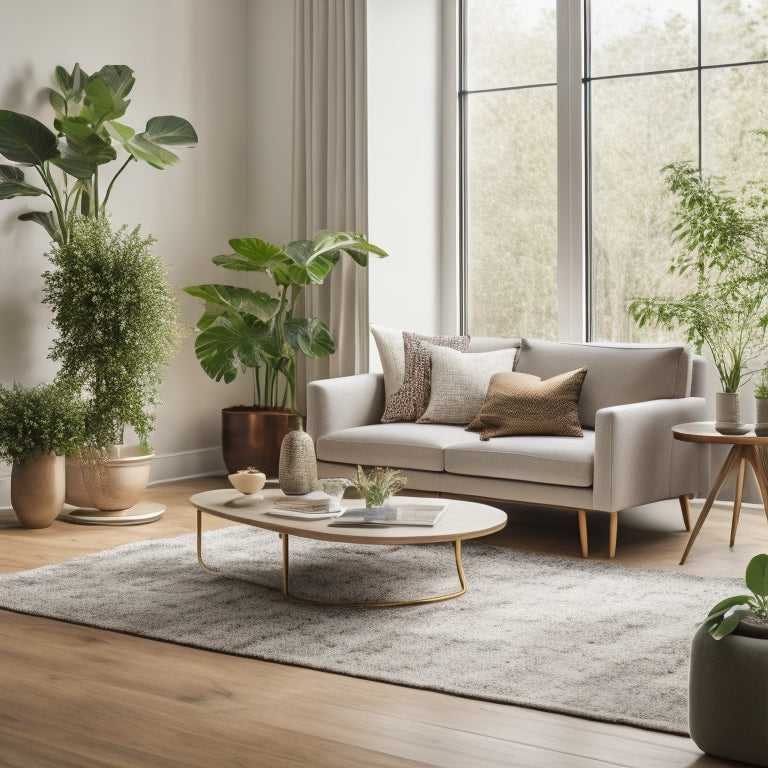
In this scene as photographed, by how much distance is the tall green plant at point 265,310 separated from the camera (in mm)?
5980

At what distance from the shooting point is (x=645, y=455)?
462 centimetres

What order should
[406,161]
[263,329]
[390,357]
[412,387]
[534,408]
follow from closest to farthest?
[534,408]
[412,387]
[390,357]
[263,329]
[406,161]

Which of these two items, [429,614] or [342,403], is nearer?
[429,614]

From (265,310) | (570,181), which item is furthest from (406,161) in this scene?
(265,310)

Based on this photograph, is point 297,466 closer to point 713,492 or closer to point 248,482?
point 248,482

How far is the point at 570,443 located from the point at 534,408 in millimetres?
358

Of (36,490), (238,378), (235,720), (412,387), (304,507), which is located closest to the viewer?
(235,720)

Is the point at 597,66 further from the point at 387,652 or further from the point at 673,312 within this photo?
the point at 387,652

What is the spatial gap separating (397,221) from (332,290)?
57cm

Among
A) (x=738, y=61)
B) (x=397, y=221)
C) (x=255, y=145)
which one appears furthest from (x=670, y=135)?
(x=255, y=145)

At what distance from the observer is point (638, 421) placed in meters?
4.54

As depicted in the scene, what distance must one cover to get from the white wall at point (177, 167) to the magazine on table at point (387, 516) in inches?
101

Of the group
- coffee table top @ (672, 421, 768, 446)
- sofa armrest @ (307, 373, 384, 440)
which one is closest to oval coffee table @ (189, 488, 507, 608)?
coffee table top @ (672, 421, 768, 446)

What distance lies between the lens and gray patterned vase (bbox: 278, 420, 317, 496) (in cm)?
408
